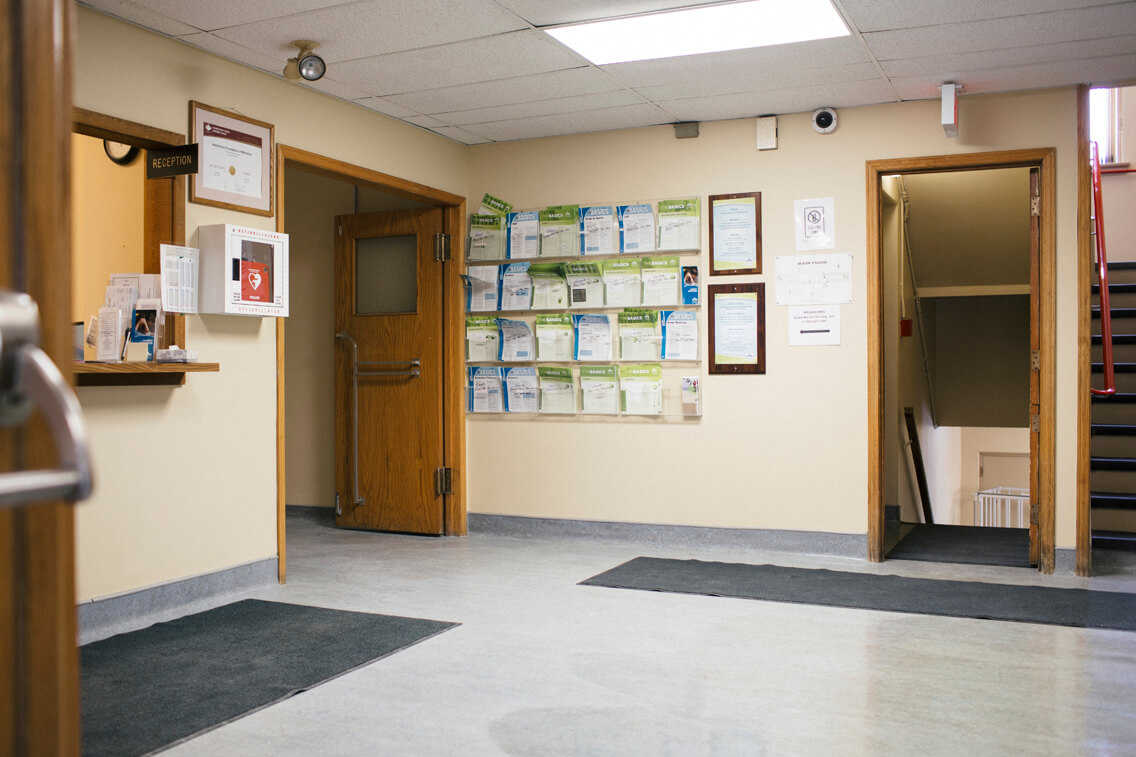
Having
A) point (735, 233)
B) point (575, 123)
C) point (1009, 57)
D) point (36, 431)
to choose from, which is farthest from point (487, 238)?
point (36, 431)

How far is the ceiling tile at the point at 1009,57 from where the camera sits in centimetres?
413

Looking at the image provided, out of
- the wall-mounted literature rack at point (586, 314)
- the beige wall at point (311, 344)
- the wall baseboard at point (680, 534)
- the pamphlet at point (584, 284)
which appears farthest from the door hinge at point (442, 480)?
the pamphlet at point (584, 284)

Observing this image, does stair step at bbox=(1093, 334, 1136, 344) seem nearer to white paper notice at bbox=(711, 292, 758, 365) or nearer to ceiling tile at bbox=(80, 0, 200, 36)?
white paper notice at bbox=(711, 292, 758, 365)

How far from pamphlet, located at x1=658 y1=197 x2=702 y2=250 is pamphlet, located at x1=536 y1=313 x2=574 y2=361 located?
746 millimetres

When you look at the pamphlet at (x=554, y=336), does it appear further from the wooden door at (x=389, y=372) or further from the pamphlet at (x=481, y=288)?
the wooden door at (x=389, y=372)

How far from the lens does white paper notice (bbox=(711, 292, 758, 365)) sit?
5.35 metres

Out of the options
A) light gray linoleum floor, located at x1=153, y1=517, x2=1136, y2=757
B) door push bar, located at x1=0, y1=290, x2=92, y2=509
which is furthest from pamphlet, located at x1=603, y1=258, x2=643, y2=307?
door push bar, located at x1=0, y1=290, x2=92, y2=509

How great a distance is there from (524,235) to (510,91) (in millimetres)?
1215

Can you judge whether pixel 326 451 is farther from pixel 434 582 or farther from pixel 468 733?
pixel 468 733

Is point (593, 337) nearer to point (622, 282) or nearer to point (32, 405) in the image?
point (622, 282)

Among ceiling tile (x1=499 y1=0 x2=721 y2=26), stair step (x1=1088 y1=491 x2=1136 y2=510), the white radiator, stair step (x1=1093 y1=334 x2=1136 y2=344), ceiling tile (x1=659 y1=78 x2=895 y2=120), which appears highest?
ceiling tile (x1=499 y1=0 x2=721 y2=26)

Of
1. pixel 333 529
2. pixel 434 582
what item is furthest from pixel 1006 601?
pixel 333 529

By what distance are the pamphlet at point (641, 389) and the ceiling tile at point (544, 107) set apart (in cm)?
149

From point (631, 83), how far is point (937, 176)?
324 centimetres
